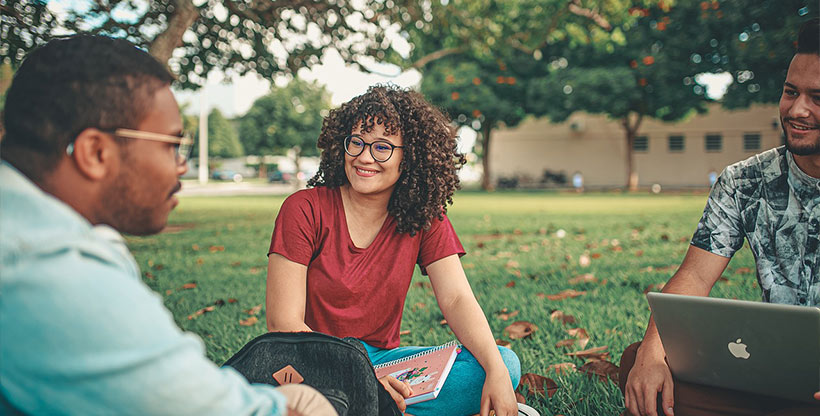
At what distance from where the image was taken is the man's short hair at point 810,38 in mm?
1979

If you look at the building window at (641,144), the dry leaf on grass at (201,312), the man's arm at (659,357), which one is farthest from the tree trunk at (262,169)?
the man's arm at (659,357)

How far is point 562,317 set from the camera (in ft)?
13.1

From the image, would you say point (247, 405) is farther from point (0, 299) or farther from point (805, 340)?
point (805, 340)

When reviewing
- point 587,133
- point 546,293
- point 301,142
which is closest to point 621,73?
point 587,133

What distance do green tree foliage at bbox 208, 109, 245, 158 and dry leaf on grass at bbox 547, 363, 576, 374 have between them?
241 feet

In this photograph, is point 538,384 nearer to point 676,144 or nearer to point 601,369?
point 601,369

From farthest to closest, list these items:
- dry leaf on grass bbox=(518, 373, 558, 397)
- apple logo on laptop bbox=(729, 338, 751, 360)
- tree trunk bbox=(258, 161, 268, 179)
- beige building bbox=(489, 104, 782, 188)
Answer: tree trunk bbox=(258, 161, 268, 179) < beige building bbox=(489, 104, 782, 188) < dry leaf on grass bbox=(518, 373, 558, 397) < apple logo on laptop bbox=(729, 338, 751, 360)

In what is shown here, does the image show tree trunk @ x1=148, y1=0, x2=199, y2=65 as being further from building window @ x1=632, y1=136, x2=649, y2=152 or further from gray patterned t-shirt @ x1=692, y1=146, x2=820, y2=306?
building window @ x1=632, y1=136, x2=649, y2=152

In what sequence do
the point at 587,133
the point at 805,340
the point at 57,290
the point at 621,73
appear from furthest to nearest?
the point at 587,133 → the point at 621,73 → the point at 805,340 → the point at 57,290

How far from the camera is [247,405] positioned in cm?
108

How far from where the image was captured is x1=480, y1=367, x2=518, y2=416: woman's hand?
6.94 feet

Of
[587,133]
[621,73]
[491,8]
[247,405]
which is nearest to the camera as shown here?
[247,405]

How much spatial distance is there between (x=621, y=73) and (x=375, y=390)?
24.6 metres

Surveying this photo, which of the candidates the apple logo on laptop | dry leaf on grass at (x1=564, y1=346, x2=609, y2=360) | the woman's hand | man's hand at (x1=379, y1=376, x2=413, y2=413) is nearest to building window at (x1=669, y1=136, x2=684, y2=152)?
dry leaf on grass at (x1=564, y1=346, x2=609, y2=360)
